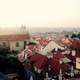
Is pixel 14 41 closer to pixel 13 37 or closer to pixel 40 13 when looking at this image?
pixel 13 37

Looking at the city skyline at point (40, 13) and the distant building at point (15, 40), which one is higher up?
the city skyline at point (40, 13)

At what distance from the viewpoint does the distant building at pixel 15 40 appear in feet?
4.87

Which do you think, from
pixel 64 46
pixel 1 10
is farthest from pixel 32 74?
pixel 1 10

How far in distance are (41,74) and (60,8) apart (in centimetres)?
55

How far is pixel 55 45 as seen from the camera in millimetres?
1483

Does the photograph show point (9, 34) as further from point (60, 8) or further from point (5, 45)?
point (60, 8)

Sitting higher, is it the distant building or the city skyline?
the city skyline

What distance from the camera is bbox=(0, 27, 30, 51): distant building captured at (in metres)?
1.48

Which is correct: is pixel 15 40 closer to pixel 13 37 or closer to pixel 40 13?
pixel 13 37

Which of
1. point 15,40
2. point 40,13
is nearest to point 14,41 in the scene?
point 15,40

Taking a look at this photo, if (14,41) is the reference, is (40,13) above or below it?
above

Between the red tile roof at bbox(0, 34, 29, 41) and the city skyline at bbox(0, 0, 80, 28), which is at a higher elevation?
the city skyline at bbox(0, 0, 80, 28)

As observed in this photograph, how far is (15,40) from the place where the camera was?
1.49 m

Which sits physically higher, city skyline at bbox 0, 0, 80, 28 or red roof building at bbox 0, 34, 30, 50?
city skyline at bbox 0, 0, 80, 28
